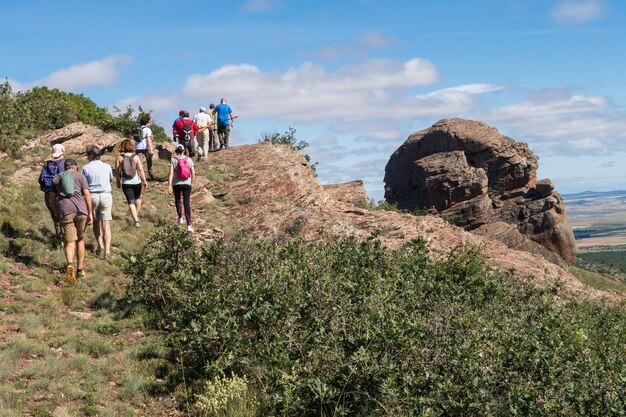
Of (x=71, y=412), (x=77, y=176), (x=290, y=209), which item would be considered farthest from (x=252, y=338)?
(x=290, y=209)

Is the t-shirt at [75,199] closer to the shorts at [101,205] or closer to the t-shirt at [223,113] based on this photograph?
the shorts at [101,205]

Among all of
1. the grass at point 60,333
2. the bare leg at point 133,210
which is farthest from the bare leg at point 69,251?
the bare leg at point 133,210

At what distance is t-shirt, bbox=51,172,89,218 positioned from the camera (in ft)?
42.8

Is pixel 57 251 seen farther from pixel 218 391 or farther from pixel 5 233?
pixel 218 391

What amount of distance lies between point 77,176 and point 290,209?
8.35 m

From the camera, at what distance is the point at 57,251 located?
14.7m

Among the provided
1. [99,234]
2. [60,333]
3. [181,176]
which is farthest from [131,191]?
[60,333]

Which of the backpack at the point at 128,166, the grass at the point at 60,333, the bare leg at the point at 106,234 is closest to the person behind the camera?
the grass at the point at 60,333

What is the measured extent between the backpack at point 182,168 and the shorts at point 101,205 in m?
2.91

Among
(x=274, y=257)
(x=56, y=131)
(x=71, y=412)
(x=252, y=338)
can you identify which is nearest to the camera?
(x=71, y=412)

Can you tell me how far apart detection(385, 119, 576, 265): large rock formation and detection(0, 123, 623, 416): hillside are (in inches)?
1496

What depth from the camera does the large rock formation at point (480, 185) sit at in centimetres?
6216

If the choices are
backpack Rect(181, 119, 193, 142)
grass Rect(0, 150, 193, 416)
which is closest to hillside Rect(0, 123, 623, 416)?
grass Rect(0, 150, 193, 416)

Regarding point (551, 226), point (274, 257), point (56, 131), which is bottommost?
point (551, 226)
